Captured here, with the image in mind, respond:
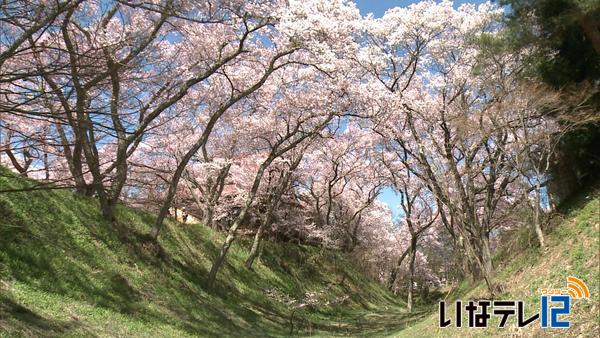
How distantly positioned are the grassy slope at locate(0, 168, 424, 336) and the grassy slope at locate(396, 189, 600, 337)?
5.95 m

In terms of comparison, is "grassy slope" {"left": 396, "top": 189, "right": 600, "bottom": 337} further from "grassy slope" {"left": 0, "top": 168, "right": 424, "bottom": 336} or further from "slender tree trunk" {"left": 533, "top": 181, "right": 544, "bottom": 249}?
"grassy slope" {"left": 0, "top": 168, "right": 424, "bottom": 336}

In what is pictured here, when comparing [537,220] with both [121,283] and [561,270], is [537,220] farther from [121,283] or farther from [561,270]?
[121,283]

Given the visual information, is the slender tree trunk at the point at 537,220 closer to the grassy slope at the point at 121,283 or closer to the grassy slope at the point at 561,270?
the grassy slope at the point at 561,270

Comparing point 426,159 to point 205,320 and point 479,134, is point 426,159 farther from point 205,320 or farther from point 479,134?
point 205,320

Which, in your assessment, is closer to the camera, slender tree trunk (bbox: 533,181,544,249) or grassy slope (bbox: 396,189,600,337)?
grassy slope (bbox: 396,189,600,337)

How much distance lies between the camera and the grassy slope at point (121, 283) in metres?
8.42

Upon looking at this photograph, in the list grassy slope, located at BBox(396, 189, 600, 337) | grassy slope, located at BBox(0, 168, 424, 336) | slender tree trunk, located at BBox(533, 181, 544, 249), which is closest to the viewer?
grassy slope, located at BBox(396, 189, 600, 337)

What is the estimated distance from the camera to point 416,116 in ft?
54.6

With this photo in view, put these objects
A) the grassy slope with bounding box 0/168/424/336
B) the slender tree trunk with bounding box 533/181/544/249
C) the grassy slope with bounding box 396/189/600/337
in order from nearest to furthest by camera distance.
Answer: the grassy slope with bounding box 396/189/600/337, the grassy slope with bounding box 0/168/424/336, the slender tree trunk with bounding box 533/181/544/249

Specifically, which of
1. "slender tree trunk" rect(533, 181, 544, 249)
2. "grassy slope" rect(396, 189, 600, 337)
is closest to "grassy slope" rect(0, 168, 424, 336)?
"grassy slope" rect(396, 189, 600, 337)

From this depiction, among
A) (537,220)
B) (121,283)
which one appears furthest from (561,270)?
(121,283)

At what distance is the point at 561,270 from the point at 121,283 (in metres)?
9.94

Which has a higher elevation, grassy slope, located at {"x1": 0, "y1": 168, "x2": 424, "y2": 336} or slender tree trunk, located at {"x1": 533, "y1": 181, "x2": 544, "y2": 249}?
slender tree trunk, located at {"x1": 533, "y1": 181, "x2": 544, "y2": 249}

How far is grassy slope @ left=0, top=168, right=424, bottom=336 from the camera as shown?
8422 millimetres
